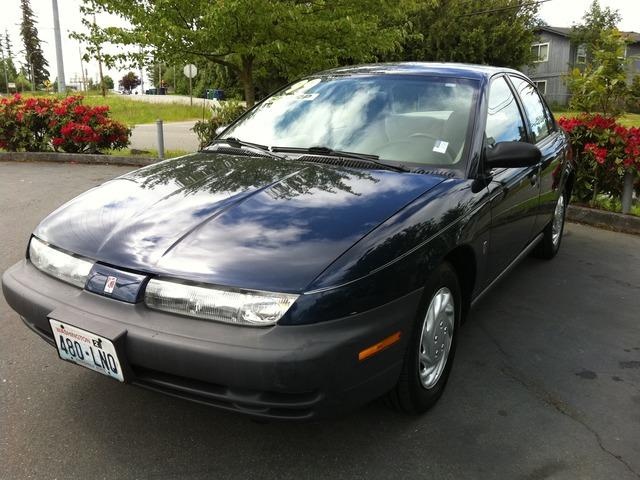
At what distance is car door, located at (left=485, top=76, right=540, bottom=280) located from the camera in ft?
10.3

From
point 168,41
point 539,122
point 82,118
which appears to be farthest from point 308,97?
point 82,118

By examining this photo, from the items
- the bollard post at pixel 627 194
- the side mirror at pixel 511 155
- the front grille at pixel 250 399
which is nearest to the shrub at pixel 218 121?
the bollard post at pixel 627 194

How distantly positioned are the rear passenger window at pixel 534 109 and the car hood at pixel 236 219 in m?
1.72

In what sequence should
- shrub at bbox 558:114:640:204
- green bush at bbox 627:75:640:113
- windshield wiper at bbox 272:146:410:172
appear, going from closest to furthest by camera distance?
windshield wiper at bbox 272:146:410:172 < shrub at bbox 558:114:640:204 < green bush at bbox 627:75:640:113

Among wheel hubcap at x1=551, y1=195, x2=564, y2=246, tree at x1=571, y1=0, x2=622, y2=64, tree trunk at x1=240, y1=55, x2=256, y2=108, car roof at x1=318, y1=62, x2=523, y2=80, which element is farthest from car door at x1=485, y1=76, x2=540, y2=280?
tree at x1=571, y1=0, x2=622, y2=64

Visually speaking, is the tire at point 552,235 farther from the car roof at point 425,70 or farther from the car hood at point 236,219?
the car hood at point 236,219

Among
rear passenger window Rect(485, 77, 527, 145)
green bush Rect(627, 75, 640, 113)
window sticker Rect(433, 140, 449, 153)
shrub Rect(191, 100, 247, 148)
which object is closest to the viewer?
window sticker Rect(433, 140, 449, 153)

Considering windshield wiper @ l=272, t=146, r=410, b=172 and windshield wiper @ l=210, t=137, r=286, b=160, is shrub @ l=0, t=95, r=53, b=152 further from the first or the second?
windshield wiper @ l=272, t=146, r=410, b=172

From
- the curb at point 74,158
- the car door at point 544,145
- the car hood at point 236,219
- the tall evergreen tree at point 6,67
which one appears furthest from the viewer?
the tall evergreen tree at point 6,67

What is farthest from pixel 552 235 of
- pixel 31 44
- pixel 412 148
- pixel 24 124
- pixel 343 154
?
pixel 31 44

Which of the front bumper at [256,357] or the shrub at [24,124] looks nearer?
the front bumper at [256,357]

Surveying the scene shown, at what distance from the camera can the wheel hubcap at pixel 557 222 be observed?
484 centimetres

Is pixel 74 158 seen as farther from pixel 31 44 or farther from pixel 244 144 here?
pixel 31 44

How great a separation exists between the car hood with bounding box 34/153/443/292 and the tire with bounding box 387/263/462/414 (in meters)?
0.42
